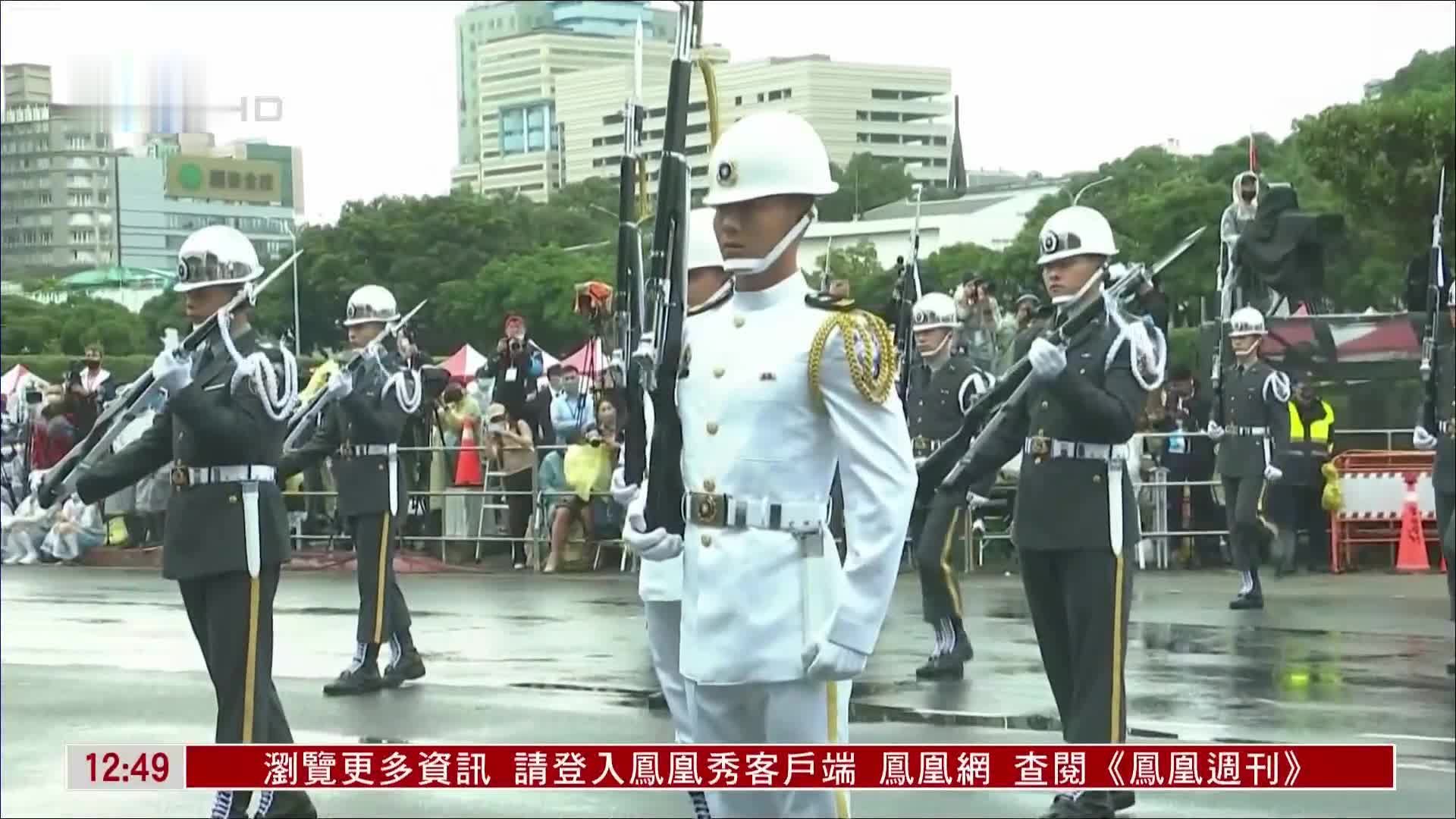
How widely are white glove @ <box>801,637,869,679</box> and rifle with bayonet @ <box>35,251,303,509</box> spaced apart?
7.10 ft

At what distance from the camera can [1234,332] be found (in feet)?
22.4

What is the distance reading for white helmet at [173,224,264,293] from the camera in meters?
5.27

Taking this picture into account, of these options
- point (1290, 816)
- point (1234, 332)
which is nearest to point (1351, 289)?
point (1234, 332)

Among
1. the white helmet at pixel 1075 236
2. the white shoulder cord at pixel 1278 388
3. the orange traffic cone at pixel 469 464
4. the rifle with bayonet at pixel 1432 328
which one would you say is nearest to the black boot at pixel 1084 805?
the white helmet at pixel 1075 236

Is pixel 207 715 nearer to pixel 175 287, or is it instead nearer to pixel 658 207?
pixel 175 287

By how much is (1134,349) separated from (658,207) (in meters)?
2.54

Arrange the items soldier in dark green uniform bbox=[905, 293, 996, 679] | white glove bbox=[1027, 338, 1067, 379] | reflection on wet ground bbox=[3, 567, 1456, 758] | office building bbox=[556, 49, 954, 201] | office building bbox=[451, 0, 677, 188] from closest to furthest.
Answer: office building bbox=[556, 49, 954, 201]
white glove bbox=[1027, 338, 1067, 379]
office building bbox=[451, 0, 677, 188]
soldier in dark green uniform bbox=[905, 293, 996, 679]
reflection on wet ground bbox=[3, 567, 1456, 758]

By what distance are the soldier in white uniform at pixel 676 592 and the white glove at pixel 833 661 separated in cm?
Result: 96

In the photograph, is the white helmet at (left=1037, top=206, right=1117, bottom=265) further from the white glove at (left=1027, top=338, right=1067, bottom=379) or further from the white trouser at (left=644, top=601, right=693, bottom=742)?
the white trouser at (left=644, top=601, right=693, bottom=742)

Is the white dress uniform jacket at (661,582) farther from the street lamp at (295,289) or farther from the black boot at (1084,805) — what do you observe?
the black boot at (1084,805)

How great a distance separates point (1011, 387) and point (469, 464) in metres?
3.38

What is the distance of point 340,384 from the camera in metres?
6.27

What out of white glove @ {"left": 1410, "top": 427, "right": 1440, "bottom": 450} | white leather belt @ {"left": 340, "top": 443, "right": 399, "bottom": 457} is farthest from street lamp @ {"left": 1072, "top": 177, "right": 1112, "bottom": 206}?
white glove @ {"left": 1410, "top": 427, "right": 1440, "bottom": 450}

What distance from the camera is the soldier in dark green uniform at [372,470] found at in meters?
5.70
